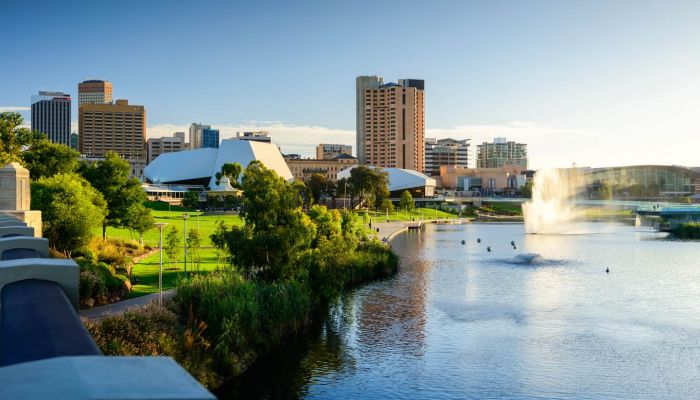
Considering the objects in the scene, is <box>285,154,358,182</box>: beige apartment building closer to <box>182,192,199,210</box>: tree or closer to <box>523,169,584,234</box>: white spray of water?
<box>523,169,584,234</box>: white spray of water

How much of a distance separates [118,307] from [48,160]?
27.9 m

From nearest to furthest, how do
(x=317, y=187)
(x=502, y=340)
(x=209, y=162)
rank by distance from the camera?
1. (x=502, y=340)
2. (x=317, y=187)
3. (x=209, y=162)

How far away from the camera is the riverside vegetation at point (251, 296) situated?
58.3 ft

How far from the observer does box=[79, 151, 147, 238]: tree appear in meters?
40.3

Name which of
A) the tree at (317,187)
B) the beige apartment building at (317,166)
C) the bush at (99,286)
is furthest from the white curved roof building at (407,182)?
the bush at (99,286)

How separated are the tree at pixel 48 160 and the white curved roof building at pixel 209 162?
9394 centimetres

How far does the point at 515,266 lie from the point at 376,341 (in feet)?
80.4

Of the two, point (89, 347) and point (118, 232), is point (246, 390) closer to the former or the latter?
point (89, 347)

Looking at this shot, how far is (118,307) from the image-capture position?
21.7m

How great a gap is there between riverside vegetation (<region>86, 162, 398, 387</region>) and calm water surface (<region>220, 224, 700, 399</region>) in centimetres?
98

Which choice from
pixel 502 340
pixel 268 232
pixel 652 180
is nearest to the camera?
pixel 502 340

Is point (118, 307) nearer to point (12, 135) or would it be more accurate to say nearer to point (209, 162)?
point (12, 135)

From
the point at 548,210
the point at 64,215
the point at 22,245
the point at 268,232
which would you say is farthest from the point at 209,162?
the point at 22,245

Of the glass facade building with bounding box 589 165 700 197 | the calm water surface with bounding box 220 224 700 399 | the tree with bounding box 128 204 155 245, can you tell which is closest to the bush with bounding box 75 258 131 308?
the calm water surface with bounding box 220 224 700 399
